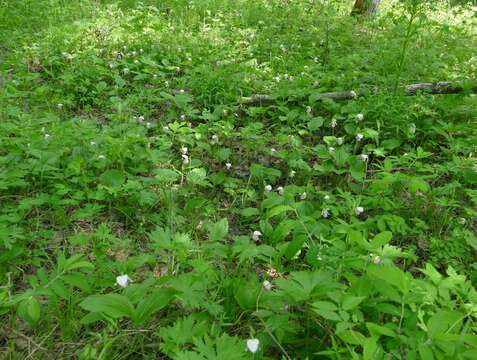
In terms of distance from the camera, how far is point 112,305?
201cm

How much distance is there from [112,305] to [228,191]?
158 centimetres

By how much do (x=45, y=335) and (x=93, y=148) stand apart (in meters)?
1.72

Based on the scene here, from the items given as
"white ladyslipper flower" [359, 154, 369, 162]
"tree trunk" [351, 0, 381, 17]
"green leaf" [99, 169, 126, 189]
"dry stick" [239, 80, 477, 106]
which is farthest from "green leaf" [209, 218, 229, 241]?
"tree trunk" [351, 0, 381, 17]

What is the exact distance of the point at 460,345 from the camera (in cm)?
162

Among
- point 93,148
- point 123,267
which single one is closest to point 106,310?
point 123,267

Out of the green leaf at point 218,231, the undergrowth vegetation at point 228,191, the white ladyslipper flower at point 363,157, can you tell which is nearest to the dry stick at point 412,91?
the undergrowth vegetation at point 228,191

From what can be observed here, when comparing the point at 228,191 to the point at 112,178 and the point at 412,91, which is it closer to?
the point at 112,178

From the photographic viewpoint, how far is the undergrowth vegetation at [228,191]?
199cm

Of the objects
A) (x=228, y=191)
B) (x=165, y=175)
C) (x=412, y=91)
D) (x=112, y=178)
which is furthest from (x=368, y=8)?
(x=112, y=178)

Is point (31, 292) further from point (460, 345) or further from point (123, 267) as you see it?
point (460, 345)

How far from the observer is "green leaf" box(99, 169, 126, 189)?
10.7 feet

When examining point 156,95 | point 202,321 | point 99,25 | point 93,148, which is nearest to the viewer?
point 202,321

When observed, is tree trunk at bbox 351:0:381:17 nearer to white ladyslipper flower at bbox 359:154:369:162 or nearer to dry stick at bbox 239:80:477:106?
dry stick at bbox 239:80:477:106

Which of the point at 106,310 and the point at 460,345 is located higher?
the point at 460,345
